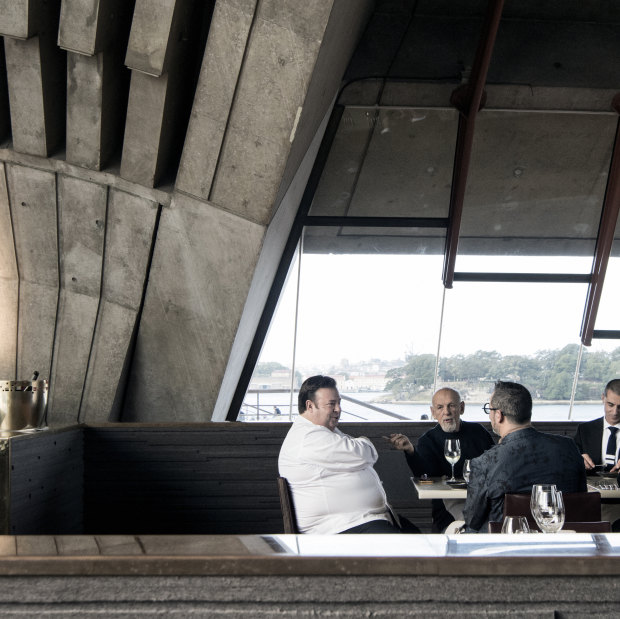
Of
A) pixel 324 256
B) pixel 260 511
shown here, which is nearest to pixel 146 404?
pixel 260 511

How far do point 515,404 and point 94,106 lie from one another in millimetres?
3416

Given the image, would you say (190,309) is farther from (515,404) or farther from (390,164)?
(515,404)

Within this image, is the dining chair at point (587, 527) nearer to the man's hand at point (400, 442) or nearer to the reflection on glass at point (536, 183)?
the man's hand at point (400, 442)

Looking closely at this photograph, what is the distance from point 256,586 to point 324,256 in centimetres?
634

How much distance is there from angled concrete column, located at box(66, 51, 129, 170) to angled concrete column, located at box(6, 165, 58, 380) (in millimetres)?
457

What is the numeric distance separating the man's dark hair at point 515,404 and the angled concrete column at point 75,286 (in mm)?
3471

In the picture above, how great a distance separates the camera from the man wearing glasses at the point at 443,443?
4.22m

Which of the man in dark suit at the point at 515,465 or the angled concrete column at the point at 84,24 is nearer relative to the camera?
the man in dark suit at the point at 515,465

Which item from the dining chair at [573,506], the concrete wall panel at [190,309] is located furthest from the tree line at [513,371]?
the dining chair at [573,506]

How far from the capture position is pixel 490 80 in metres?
7.51

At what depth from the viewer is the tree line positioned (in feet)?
25.6

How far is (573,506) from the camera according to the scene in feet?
9.31

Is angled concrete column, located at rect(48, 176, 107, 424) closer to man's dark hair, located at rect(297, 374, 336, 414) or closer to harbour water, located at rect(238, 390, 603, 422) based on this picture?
harbour water, located at rect(238, 390, 603, 422)

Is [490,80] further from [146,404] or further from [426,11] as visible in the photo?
[146,404]
